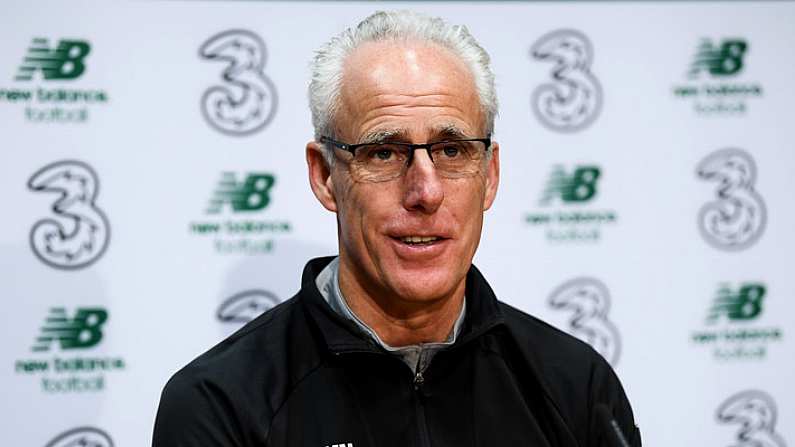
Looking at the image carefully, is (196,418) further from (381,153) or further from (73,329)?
(73,329)

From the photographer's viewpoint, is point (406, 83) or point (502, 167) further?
point (502, 167)

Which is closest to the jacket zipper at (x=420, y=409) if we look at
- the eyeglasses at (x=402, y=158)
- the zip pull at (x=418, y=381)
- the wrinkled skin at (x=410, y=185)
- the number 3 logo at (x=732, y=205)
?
the zip pull at (x=418, y=381)

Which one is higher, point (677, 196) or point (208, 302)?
point (677, 196)

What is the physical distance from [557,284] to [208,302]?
95 centimetres

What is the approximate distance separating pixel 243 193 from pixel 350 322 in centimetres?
85

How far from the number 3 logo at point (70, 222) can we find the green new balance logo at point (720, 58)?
168 cm

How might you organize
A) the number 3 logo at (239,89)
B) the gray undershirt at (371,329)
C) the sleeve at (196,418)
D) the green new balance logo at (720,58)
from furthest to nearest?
1. the green new balance logo at (720,58)
2. the number 3 logo at (239,89)
3. the gray undershirt at (371,329)
4. the sleeve at (196,418)

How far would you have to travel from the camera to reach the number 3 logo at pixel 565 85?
2.57 m

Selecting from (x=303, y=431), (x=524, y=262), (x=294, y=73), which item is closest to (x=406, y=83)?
(x=303, y=431)

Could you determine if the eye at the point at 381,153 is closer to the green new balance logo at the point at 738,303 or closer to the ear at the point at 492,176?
the ear at the point at 492,176

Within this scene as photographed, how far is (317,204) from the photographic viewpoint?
2.39 metres

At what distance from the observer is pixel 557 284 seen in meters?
2.59

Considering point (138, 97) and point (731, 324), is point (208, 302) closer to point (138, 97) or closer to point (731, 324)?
point (138, 97)

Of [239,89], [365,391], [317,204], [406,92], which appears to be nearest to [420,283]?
[365,391]
